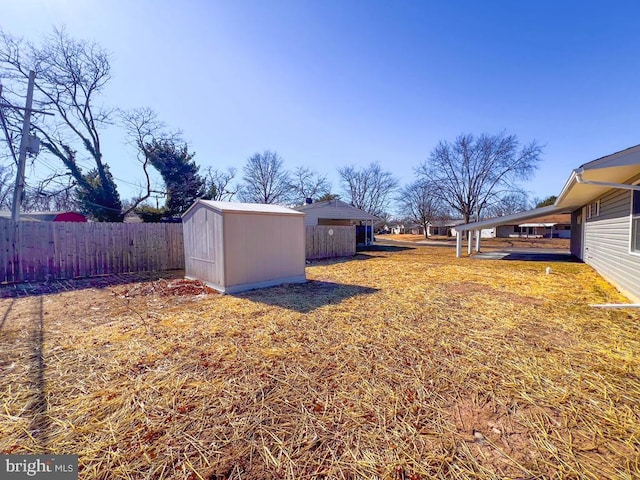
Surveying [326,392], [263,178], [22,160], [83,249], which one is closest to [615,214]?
[326,392]

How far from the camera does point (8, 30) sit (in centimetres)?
1228

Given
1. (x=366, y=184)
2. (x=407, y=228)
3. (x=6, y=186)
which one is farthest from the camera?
(x=407, y=228)

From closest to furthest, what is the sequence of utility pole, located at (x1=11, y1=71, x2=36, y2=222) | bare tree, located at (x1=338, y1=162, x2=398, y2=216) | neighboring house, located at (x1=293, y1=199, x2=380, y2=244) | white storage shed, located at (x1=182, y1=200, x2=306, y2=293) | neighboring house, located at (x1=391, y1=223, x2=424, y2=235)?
white storage shed, located at (x1=182, y1=200, x2=306, y2=293), utility pole, located at (x1=11, y1=71, x2=36, y2=222), neighboring house, located at (x1=293, y1=199, x2=380, y2=244), bare tree, located at (x1=338, y1=162, x2=398, y2=216), neighboring house, located at (x1=391, y1=223, x2=424, y2=235)

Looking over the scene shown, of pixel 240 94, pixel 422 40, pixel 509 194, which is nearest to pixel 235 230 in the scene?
pixel 240 94

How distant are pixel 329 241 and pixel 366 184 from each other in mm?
28595

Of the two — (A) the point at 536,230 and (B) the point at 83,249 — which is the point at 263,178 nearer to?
(B) the point at 83,249

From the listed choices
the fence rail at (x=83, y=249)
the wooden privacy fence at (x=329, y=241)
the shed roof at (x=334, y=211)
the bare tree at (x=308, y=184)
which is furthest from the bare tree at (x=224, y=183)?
the fence rail at (x=83, y=249)

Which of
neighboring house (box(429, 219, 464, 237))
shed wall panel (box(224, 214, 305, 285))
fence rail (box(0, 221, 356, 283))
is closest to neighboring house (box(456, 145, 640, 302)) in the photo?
shed wall panel (box(224, 214, 305, 285))

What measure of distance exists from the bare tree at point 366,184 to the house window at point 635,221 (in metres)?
34.8

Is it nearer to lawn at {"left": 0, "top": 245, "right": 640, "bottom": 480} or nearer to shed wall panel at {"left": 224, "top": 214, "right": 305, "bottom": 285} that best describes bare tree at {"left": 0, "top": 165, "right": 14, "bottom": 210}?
shed wall panel at {"left": 224, "top": 214, "right": 305, "bottom": 285}

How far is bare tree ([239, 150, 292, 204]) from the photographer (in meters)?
34.0

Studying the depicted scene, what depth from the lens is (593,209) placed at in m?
9.33

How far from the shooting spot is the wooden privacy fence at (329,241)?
13260 mm

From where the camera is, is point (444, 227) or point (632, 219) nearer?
point (632, 219)
